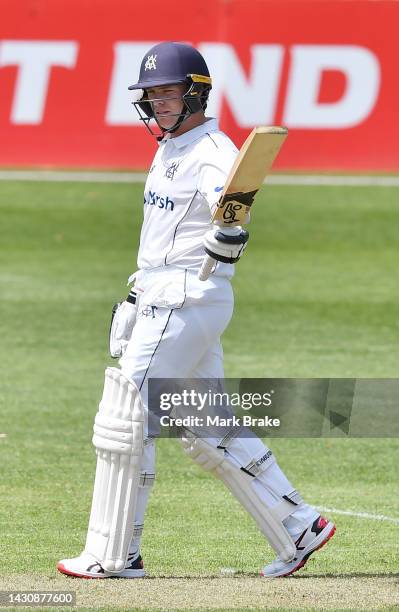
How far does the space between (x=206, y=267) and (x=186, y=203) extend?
13.2 inches

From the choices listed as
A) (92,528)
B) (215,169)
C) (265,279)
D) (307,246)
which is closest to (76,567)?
(92,528)

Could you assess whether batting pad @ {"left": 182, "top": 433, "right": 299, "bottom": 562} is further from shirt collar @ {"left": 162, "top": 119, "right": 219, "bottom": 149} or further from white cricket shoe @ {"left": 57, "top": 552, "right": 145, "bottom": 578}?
shirt collar @ {"left": 162, "top": 119, "right": 219, "bottom": 149}

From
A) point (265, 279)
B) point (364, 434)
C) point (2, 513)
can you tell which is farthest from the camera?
point (265, 279)

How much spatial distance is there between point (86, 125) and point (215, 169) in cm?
1377

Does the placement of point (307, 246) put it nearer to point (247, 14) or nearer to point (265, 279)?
point (265, 279)

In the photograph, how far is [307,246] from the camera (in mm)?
16594

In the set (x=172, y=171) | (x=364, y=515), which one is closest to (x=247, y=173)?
(x=172, y=171)

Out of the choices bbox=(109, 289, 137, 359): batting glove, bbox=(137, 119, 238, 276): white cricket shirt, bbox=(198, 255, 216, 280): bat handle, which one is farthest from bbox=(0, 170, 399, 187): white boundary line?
bbox=(198, 255, 216, 280): bat handle

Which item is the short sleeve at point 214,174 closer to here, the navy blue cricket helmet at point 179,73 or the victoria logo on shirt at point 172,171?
the victoria logo on shirt at point 172,171

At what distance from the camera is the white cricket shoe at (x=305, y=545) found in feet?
20.1

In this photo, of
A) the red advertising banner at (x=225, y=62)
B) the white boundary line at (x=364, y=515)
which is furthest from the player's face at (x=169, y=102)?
the red advertising banner at (x=225, y=62)

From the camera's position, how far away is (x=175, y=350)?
5.92 m

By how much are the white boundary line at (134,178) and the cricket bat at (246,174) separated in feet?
46.3

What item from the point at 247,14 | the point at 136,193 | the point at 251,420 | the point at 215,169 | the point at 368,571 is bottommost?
the point at 136,193
